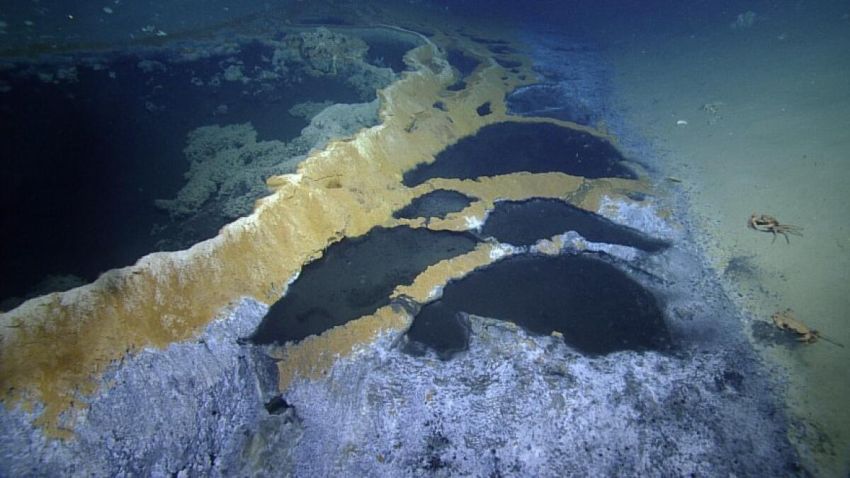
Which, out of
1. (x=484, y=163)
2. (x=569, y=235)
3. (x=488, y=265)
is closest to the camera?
(x=488, y=265)

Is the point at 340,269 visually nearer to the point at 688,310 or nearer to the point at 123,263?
the point at 123,263

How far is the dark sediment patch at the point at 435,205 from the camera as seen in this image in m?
7.63

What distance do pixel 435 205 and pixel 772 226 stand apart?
651cm

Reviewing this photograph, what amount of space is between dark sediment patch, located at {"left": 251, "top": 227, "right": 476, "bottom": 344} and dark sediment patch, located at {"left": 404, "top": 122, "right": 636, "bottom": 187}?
1750mm

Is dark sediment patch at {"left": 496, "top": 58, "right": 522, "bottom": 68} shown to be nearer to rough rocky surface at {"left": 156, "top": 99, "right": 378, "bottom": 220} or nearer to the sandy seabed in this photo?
the sandy seabed

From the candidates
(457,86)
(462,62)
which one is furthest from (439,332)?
(462,62)

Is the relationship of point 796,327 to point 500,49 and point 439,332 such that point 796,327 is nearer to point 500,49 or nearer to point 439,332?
point 439,332

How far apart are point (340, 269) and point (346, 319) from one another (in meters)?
1.05

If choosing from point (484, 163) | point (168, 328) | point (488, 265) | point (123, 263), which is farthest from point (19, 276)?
point (484, 163)

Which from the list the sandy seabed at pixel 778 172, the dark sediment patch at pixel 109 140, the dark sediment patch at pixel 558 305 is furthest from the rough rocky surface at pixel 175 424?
the sandy seabed at pixel 778 172

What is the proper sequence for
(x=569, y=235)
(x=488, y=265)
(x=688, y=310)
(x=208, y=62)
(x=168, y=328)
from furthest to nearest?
(x=208, y=62) → (x=569, y=235) → (x=488, y=265) → (x=688, y=310) → (x=168, y=328)

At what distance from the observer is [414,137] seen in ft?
30.4

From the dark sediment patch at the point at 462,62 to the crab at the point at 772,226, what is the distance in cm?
1004

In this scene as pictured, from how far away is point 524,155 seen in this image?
31.4 feet
